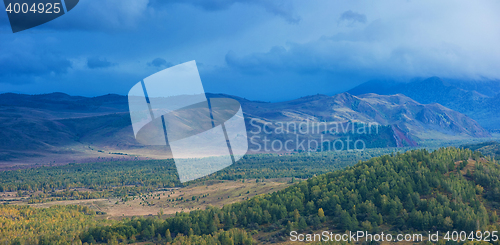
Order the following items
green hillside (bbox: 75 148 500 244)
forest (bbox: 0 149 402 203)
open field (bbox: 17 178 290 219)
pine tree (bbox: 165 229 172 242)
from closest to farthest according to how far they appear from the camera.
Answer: green hillside (bbox: 75 148 500 244) → pine tree (bbox: 165 229 172 242) → open field (bbox: 17 178 290 219) → forest (bbox: 0 149 402 203)

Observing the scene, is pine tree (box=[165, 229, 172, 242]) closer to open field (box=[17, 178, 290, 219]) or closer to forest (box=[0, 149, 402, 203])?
open field (box=[17, 178, 290, 219])

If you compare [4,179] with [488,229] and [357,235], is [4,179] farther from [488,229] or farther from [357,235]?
[488,229]

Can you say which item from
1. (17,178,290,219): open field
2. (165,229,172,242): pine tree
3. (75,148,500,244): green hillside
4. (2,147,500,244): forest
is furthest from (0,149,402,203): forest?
(75,148,500,244): green hillside

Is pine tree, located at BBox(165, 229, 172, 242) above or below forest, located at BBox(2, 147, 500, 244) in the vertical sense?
below

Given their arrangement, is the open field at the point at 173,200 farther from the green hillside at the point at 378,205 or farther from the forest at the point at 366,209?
the green hillside at the point at 378,205

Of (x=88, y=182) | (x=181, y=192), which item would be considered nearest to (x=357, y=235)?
(x=181, y=192)

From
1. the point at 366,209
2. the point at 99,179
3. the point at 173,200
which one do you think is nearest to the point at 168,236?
the point at 366,209

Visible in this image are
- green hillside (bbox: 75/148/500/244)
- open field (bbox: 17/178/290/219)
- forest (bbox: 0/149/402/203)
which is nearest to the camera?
green hillside (bbox: 75/148/500/244)

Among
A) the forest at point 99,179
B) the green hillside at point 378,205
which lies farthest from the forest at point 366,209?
the forest at point 99,179

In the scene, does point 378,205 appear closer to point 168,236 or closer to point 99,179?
point 168,236
